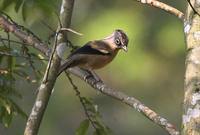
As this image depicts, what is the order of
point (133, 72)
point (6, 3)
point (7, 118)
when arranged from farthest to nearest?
point (133, 72), point (7, 118), point (6, 3)

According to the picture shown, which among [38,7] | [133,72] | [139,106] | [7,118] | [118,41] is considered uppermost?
[133,72]

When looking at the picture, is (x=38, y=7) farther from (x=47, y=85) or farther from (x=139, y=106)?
(x=139, y=106)

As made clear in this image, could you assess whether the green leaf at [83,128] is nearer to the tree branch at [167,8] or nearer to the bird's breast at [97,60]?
the tree branch at [167,8]

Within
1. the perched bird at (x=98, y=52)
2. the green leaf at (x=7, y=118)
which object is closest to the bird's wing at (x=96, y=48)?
the perched bird at (x=98, y=52)

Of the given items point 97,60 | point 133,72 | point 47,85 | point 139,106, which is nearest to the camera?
point 139,106

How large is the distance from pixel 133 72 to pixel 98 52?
9034 millimetres

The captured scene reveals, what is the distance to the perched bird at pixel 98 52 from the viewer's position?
6289 mm

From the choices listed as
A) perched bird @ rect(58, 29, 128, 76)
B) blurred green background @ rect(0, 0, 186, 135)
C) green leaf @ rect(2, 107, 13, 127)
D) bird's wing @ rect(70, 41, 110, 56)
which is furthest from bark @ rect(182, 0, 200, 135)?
blurred green background @ rect(0, 0, 186, 135)

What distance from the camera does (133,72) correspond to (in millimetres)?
15773

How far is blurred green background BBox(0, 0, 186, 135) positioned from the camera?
15.4 metres

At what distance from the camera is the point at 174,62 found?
16.6 m

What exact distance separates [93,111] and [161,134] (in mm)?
10887

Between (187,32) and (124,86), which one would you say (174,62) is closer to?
(124,86)

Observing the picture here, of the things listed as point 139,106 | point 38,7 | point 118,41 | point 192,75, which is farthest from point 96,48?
point 192,75
